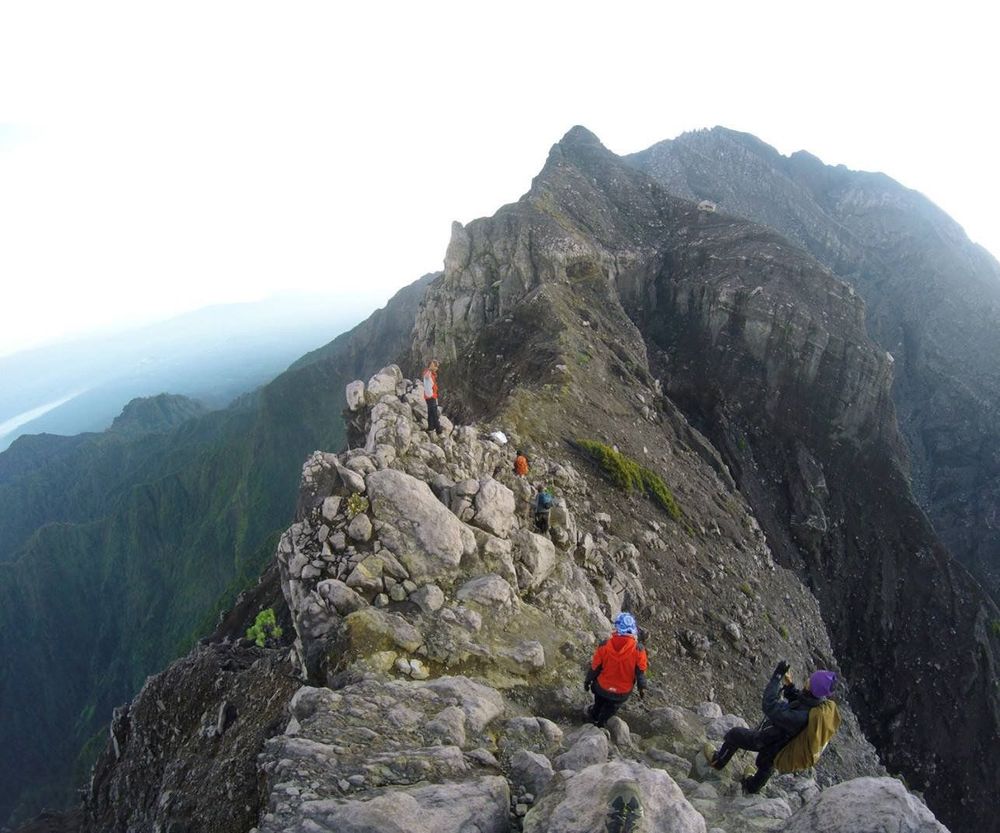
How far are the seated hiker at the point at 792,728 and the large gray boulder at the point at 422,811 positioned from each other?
4066 millimetres

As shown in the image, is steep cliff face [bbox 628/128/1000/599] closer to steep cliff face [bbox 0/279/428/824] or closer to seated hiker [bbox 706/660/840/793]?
seated hiker [bbox 706/660/840/793]

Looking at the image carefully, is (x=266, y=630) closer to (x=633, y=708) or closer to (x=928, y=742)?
(x=633, y=708)

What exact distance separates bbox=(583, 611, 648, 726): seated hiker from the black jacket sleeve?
1938 millimetres

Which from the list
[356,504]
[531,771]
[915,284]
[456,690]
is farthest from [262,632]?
[915,284]

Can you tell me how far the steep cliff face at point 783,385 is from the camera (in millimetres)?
33531

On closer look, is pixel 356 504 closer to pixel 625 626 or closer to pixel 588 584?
pixel 625 626

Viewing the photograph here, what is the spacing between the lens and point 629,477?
2236 centimetres

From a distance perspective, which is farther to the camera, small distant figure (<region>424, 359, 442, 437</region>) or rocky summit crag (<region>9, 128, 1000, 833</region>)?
small distant figure (<region>424, 359, 442, 437</region>)

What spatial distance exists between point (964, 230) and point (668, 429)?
130387 mm

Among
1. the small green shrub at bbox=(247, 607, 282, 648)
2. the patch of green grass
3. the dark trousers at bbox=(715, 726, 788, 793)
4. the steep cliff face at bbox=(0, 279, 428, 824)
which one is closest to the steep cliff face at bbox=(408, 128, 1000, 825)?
the patch of green grass

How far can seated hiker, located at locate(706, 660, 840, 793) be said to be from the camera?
7.46 meters

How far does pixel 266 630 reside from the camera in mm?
17234

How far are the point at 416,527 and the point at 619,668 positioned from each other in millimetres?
5258

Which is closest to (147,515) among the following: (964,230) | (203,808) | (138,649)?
(138,649)
